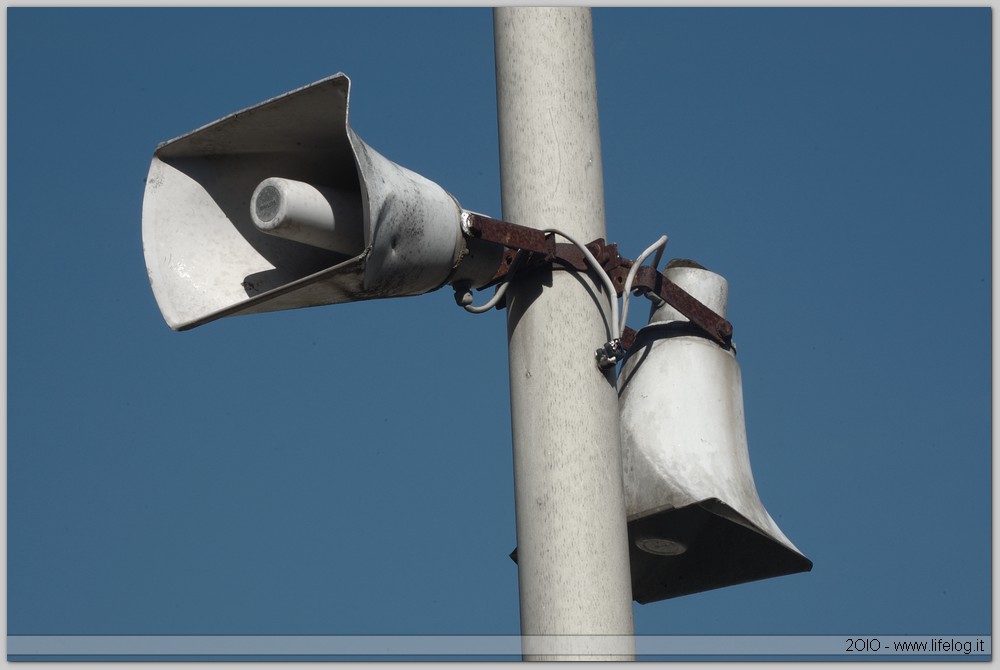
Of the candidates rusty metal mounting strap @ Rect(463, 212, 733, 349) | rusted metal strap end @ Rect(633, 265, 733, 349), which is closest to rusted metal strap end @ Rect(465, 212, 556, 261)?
rusty metal mounting strap @ Rect(463, 212, 733, 349)

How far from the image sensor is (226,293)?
3.73 meters

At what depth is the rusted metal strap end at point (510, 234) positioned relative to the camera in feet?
11.6

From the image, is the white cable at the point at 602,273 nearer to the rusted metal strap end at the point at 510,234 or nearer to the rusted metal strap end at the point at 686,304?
the rusted metal strap end at the point at 510,234

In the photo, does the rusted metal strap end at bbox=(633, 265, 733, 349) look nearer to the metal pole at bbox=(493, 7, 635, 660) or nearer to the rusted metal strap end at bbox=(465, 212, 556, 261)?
the metal pole at bbox=(493, 7, 635, 660)

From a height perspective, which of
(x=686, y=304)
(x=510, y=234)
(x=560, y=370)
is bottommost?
(x=560, y=370)

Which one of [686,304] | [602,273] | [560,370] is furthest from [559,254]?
[686,304]

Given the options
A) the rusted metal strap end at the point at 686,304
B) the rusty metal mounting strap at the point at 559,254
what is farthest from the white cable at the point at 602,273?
the rusted metal strap end at the point at 686,304

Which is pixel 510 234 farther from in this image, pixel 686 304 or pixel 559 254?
pixel 686 304

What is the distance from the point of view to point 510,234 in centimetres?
358

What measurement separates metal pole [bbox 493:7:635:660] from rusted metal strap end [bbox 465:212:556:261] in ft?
0.24

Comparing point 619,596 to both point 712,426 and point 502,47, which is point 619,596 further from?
point 502,47

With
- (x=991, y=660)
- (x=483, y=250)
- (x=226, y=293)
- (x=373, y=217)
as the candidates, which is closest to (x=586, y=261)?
(x=483, y=250)

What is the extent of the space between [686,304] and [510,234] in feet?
2.29

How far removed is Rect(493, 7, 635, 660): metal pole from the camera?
3283mm
